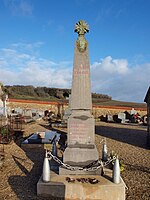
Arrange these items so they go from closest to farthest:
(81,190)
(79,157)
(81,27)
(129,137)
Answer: (81,190)
(79,157)
(81,27)
(129,137)

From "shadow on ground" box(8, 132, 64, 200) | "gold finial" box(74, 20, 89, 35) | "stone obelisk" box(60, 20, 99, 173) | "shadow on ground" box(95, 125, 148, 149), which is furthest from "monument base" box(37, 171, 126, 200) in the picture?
"shadow on ground" box(95, 125, 148, 149)

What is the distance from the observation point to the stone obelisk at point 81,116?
6.45m

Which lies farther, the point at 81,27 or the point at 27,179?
the point at 81,27

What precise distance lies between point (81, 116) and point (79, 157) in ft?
3.90

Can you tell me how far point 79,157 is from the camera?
645 centimetres

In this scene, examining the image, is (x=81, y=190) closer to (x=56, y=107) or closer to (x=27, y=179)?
(x=27, y=179)

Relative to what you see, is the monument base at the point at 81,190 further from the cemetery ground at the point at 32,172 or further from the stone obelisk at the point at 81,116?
the stone obelisk at the point at 81,116

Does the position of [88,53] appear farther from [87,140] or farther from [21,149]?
[21,149]

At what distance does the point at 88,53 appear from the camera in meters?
6.83

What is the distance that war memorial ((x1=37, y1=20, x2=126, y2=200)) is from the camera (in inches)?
214

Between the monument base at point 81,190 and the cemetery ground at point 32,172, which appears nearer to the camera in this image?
the monument base at point 81,190

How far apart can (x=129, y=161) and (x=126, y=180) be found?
2.43 m

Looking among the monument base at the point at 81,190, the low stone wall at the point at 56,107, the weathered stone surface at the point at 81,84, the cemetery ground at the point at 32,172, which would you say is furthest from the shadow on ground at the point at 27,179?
the low stone wall at the point at 56,107

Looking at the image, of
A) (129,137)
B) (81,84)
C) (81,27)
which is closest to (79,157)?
(81,84)
